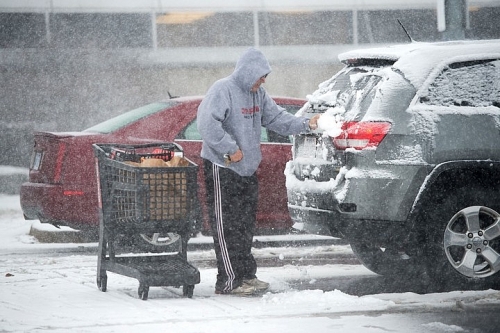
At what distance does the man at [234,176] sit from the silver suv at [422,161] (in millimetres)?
520

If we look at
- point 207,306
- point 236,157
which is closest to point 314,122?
point 236,157

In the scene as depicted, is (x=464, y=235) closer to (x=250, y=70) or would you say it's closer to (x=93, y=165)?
(x=250, y=70)

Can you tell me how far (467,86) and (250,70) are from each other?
A: 5.22 feet

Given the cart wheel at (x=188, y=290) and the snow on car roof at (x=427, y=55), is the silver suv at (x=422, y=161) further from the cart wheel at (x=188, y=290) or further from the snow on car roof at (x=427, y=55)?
the cart wheel at (x=188, y=290)

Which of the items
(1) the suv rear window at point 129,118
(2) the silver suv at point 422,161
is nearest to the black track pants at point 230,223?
(2) the silver suv at point 422,161

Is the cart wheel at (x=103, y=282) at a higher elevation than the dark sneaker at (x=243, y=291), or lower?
higher

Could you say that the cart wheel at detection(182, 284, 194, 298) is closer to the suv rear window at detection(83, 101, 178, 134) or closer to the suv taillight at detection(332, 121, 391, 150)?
the suv taillight at detection(332, 121, 391, 150)

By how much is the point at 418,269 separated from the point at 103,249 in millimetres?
2468

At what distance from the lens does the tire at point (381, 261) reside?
8852 millimetres

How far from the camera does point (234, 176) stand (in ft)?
26.3

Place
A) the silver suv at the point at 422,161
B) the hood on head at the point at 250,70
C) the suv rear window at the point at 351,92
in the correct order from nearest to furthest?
1. the silver suv at the point at 422,161
2. the suv rear window at the point at 351,92
3. the hood on head at the point at 250,70

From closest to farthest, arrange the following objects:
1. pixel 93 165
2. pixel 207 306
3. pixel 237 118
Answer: pixel 207 306 → pixel 237 118 → pixel 93 165

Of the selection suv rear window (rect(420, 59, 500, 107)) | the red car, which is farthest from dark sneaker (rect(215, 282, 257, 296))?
the red car

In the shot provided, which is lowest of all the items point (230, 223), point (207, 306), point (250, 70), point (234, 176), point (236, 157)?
point (207, 306)
